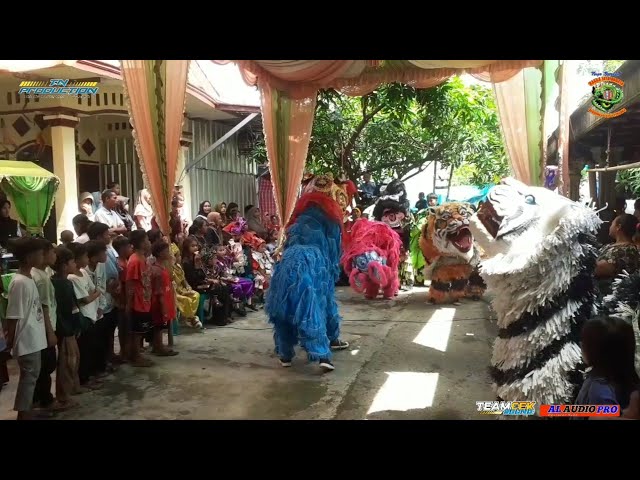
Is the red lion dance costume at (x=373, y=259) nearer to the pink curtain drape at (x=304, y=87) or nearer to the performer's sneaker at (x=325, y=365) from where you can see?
the pink curtain drape at (x=304, y=87)

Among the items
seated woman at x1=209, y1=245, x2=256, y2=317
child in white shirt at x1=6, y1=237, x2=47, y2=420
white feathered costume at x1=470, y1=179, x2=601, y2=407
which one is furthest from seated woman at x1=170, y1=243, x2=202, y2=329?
white feathered costume at x1=470, y1=179, x2=601, y2=407

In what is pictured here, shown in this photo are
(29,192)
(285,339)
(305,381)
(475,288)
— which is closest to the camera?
(305,381)

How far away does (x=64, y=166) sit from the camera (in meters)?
5.51

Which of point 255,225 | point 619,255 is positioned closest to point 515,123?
point 619,255

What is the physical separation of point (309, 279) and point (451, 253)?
2.77 m

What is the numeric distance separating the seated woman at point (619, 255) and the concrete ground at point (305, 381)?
0.93 meters

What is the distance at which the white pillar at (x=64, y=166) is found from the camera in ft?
17.6

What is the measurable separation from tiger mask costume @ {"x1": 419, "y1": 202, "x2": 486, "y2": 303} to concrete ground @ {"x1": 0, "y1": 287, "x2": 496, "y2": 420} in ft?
3.40

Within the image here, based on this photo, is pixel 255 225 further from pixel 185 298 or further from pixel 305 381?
pixel 305 381

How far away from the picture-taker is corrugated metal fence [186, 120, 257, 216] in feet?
25.3

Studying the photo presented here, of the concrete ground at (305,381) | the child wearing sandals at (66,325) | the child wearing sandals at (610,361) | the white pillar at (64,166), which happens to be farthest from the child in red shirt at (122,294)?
the child wearing sandals at (610,361)

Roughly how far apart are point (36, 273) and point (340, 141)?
513cm

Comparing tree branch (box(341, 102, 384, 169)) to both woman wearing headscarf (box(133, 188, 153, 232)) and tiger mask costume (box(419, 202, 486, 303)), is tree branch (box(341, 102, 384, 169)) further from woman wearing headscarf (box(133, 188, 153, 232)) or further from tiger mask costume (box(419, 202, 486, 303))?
woman wearing headscarf (box(133, 188, 153, 232))
